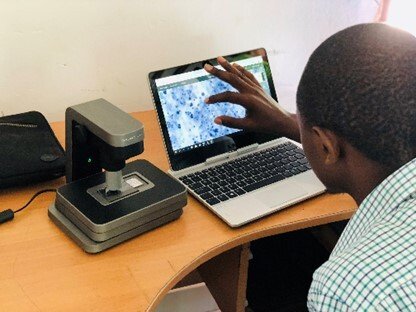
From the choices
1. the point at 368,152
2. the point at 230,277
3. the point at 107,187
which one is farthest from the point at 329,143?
the point at 230,277

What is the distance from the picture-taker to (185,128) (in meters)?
1.32

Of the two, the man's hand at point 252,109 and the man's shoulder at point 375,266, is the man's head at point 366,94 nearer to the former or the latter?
the man's shoulder at point 375,266

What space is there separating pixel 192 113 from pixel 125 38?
35cm

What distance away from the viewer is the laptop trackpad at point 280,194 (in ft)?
3.94

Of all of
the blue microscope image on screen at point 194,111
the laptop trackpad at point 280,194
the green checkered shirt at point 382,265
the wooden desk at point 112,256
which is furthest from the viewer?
the blue microscope image on screen at point 194,111

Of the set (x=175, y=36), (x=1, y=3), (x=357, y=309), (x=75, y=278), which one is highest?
(x=1, y=3)

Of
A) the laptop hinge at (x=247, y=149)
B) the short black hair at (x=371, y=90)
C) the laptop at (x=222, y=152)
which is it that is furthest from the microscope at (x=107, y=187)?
the short black hair at (x=371, y=90)

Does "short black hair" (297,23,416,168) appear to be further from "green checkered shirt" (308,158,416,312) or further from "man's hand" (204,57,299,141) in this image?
"man's hand" (204,57,299,141)

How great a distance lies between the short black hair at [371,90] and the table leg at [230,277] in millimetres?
518

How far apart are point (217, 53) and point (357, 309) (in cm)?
105

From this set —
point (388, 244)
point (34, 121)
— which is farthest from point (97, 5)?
point (388, 244)

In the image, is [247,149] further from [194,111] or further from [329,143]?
[329,143]

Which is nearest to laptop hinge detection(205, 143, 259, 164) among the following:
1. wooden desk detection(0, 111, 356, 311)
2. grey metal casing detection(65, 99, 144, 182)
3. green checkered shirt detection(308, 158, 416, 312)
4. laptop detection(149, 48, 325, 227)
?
laptop detection(149, 48, 325, 227)

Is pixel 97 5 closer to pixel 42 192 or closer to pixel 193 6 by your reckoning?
pixel 193 6
